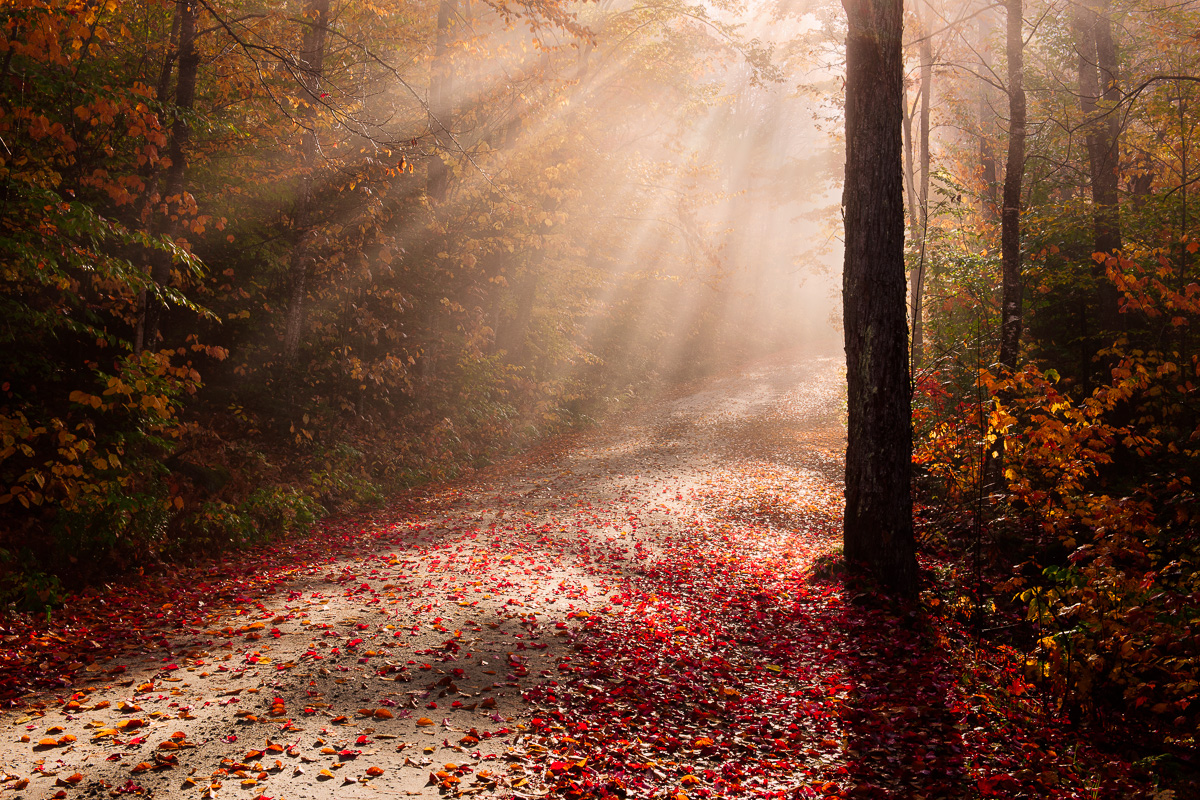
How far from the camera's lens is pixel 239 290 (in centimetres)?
1053

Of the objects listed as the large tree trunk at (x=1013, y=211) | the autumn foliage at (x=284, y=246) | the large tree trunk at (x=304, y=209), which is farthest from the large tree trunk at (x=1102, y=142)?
the large tree trunk at (x=304, y=209)

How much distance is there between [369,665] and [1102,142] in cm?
1368

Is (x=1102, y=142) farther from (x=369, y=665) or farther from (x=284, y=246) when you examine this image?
(x=284, y=246)

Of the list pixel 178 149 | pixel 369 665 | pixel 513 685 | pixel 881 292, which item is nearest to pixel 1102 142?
pixel 881 292

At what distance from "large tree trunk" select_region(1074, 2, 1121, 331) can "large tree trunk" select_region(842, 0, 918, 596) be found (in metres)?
4.89

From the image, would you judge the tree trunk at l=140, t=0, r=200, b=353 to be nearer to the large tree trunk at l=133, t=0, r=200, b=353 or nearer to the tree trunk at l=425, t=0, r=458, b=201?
the large tree trunk at l=133, t=0, r=200, b=353

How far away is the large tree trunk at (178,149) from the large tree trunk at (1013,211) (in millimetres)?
11145

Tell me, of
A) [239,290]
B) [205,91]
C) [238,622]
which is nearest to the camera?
[238,622]

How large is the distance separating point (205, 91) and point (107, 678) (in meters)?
8.94

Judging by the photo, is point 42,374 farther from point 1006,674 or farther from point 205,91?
point 1006,674

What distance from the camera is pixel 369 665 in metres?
4.81

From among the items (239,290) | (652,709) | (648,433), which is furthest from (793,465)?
(239,290)

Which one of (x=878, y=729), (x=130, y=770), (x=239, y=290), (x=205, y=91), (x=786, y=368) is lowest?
(x=878, y=729)

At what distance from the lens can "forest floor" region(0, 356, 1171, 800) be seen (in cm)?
364
